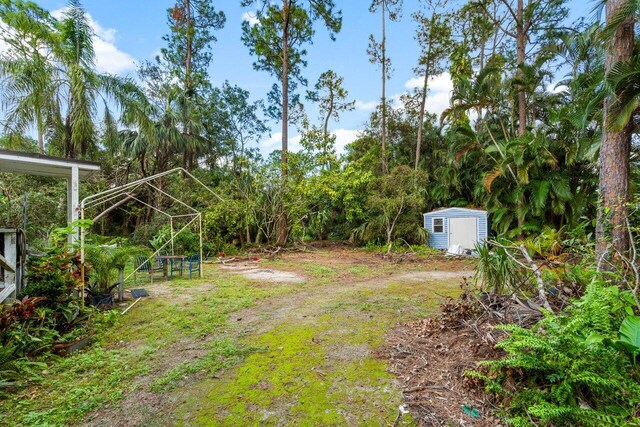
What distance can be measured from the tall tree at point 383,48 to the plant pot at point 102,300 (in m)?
14.7

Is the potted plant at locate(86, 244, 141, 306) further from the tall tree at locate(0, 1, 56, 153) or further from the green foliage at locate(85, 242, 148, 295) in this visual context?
the tall tree at locate(0, 1, 56, 153)

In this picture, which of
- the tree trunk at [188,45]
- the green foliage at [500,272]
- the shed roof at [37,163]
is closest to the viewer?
the green foliage at [500,272]

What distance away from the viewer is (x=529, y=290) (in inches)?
148

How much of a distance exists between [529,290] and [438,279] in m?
3.78

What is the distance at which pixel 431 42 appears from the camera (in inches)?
657

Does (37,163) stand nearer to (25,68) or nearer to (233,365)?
(233,365)

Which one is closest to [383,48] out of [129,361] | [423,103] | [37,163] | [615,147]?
[423,103]

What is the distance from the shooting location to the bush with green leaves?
6.24 feet

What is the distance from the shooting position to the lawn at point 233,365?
7.55 ft

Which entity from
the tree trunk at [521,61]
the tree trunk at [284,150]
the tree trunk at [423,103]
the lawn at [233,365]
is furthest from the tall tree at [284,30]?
the lawn at [233,365]

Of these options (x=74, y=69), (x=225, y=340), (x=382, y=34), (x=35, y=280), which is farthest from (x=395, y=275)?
(x=382, y=34)

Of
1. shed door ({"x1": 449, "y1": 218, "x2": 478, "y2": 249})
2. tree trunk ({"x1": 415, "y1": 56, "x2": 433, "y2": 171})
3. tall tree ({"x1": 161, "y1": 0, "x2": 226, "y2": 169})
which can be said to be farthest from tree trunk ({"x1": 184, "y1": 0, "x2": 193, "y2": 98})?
shed door ({"x1": 449, "y1": 218, "x2": 478, "y2": 249})

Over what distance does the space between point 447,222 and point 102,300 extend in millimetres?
13025

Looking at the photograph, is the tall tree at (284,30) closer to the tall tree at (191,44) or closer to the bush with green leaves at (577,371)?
the tall tree at (191,44)
